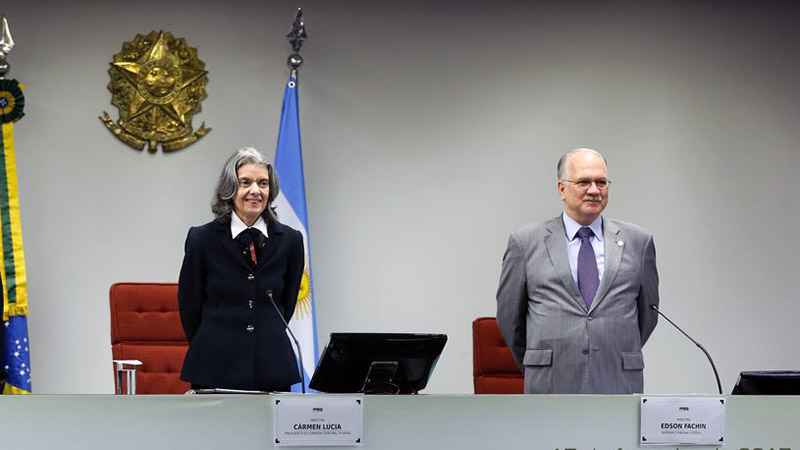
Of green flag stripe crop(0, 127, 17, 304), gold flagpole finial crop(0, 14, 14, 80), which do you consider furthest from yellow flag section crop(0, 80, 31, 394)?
gold flagpole finial crop(0, 14, 14, 80)

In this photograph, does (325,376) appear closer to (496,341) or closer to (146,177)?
(496,341)

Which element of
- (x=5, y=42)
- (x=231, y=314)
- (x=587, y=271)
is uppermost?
(x=5, y=42)

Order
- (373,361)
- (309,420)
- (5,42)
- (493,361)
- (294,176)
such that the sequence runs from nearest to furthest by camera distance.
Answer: (309,420) < (373,361) < (493,361) < (5,42) < (294,176)

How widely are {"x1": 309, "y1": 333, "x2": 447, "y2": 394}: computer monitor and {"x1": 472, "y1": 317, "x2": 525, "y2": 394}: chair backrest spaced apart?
1.11 metres

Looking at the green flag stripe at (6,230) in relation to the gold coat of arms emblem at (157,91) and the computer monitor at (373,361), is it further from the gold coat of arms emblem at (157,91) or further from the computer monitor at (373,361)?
the computer monitor at (373,361)

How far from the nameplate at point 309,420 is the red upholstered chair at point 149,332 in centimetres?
194

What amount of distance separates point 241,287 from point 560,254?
1066 millimetres

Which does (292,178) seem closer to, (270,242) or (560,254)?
(270,242)

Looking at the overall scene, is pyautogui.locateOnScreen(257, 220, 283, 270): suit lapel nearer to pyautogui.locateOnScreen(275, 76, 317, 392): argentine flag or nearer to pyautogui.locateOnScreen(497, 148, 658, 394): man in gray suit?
pyautogui.locateOnScreen(497, 148, 658, 394): man in gray suit

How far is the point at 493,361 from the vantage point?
4.11 metres

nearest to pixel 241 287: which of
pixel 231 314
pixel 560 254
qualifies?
pixel 231 314

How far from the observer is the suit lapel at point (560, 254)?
362 centimetres

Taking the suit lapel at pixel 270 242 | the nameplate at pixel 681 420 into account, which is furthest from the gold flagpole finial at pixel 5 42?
the nameplate at pixel 681 420

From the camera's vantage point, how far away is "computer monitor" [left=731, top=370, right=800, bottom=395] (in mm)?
2773
